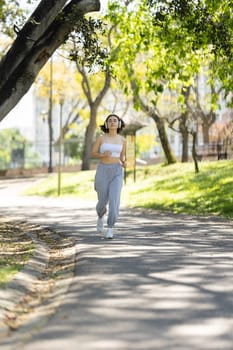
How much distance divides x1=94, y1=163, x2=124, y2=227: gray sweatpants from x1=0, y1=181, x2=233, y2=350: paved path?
1.56 feet

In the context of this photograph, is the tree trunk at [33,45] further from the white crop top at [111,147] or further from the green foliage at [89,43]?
→ the white crop top at [111,147]

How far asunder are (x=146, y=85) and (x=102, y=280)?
1523 centimetres

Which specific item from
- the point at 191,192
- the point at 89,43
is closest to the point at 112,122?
the point at 89,43

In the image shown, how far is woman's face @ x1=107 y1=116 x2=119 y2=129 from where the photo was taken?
42.2ft

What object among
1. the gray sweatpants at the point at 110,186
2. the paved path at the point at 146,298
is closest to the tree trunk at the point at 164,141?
the paved path at the point at 146,298

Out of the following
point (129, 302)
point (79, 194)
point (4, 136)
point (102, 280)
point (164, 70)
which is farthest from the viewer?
point (4, 136)

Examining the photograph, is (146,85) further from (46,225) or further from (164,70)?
(46,225)

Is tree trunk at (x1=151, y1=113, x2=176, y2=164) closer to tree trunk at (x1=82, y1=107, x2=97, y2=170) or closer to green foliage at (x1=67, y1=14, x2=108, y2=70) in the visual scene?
tree trunk at (x1=82, y1=107, x2=97, y2=170)

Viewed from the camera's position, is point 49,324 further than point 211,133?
No

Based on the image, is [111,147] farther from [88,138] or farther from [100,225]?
[88,138]

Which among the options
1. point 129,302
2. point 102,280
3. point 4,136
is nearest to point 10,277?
point 102,280

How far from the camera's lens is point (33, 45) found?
14.1 metres

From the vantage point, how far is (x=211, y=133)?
70062 millimetres

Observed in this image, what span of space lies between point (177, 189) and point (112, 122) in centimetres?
1729
